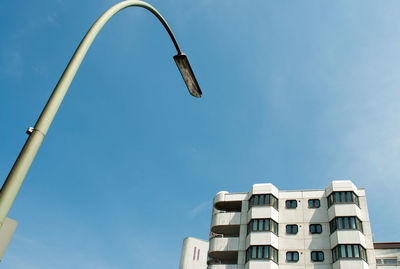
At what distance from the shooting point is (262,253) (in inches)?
1622

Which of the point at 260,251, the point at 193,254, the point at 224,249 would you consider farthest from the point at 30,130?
the point at 193,254

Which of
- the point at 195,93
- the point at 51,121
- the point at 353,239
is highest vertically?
the point at 353,239

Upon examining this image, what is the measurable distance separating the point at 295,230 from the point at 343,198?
24.5 ft

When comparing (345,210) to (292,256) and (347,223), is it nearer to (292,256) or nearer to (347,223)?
(347,223)

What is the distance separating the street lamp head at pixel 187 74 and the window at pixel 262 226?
1512 inches

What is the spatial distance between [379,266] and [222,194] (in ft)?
72.5

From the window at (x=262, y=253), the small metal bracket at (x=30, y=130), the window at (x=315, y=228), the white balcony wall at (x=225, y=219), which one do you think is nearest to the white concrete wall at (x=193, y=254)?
the white balcony wall at (x=225, y=219)

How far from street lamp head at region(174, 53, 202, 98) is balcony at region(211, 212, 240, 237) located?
4088 cm

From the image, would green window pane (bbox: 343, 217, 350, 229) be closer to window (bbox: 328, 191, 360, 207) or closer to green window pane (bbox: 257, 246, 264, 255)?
window (bbox: 328, 191, 360, 207)

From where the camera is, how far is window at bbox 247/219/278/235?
43125 mm

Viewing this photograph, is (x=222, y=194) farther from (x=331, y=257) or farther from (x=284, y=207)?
(x=331, y=257)

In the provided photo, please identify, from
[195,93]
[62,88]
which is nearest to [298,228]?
[195,93]

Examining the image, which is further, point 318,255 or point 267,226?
Answer: point 267,226

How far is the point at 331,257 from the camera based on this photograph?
39.9m
